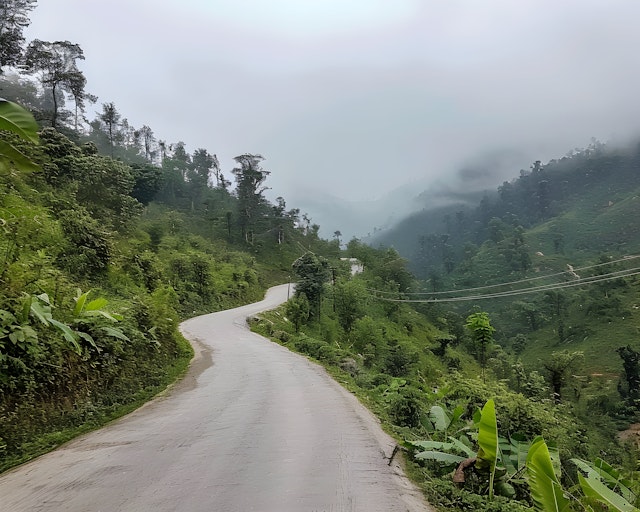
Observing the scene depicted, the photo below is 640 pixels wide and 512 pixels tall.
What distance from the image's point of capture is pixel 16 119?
10.8ft

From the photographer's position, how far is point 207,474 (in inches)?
208

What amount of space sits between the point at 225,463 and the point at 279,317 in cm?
2280

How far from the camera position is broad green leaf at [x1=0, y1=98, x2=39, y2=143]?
3.25 meters

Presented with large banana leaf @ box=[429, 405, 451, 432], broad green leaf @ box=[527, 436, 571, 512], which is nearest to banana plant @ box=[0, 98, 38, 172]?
broad green leaf @ box=[527, 436, 571, 512]

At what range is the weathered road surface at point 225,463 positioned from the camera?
455 cm

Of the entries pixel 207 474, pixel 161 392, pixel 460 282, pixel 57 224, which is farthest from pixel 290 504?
pixel 460 282

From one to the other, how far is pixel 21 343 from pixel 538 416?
9031 millimetres

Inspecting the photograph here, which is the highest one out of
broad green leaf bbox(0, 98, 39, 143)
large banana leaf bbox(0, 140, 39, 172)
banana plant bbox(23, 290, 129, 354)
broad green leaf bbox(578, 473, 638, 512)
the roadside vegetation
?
broad green leaf bbox(0, 98, 39, 143)

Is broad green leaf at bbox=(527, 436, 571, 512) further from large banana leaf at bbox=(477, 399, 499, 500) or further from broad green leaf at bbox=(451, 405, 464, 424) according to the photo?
broad green leaf at bbox=(451, 405, 464, 424)

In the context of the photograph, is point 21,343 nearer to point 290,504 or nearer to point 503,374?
point 290,504

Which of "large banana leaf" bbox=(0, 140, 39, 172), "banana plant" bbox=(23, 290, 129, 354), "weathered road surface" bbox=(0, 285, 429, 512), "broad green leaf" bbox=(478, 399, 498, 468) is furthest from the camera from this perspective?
"banana plant" bbox=(23, 290, 129, 354)

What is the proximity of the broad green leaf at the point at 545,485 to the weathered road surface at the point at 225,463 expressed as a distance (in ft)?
4.76

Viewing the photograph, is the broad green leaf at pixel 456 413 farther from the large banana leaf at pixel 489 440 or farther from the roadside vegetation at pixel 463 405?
the large banana leaf at pixel 489 440

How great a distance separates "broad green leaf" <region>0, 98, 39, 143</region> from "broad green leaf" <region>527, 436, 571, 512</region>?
554 cm
